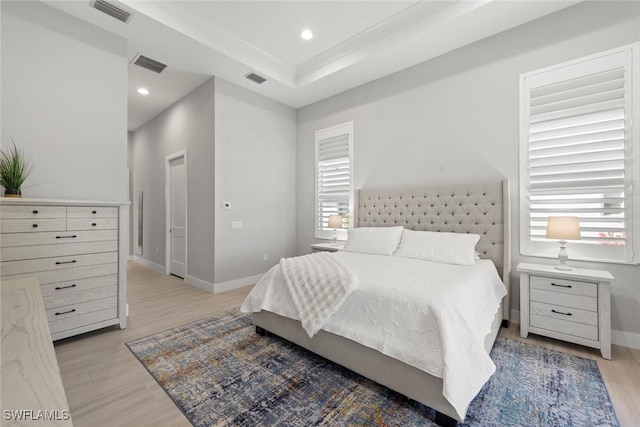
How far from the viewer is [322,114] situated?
4.83 meters

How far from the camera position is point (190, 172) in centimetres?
456

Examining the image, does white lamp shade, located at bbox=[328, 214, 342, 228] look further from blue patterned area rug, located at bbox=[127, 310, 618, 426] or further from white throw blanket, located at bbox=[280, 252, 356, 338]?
blue patterned area rug, located at bbox=[127, 310, 618, 426]

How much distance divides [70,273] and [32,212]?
593 millimetres

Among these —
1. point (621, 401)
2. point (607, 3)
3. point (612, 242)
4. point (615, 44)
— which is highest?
point (607, 3)

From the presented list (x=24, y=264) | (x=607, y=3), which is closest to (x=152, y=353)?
(x=24, y=264)

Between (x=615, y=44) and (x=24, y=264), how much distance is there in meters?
5.44

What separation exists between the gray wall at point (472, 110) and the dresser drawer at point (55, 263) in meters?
3.28

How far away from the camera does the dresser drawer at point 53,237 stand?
2180 millimetres

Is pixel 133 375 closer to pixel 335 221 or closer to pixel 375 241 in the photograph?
pixel 375 241

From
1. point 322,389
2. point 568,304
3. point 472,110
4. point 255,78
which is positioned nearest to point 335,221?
point 472,110

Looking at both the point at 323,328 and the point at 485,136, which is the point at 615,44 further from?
the point at 323,328

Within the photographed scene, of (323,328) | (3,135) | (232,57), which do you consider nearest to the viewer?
(323,328)

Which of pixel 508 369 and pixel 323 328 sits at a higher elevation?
pixel 323 328

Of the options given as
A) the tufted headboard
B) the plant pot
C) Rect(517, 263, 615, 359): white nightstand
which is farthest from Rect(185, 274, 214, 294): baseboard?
Rect(517, 263, 615, 359): white nightstand
